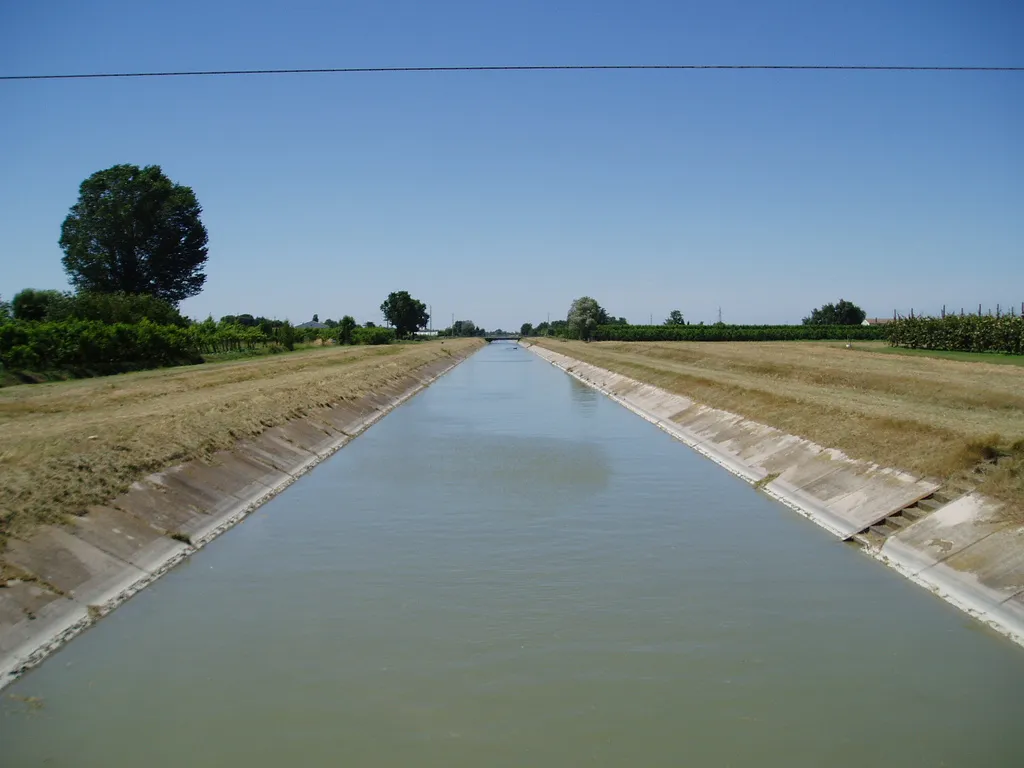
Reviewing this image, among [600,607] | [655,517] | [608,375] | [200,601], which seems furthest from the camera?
[608,375]

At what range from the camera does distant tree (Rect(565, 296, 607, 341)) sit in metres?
132

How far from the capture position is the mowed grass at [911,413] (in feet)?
41.0

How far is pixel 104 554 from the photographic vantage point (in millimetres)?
10766

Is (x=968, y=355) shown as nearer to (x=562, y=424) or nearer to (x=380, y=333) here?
(x=562, y=424)

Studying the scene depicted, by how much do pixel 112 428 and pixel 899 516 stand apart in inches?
541

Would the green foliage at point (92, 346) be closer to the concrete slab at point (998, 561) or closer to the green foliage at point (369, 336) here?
the concrete slab at point (998, 561)

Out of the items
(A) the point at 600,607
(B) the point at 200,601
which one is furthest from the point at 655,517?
(B) the point at 200,601

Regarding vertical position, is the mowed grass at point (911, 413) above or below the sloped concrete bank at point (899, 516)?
above

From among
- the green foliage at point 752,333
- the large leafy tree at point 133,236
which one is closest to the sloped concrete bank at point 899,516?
Result: the large leafy tree at point 133,236

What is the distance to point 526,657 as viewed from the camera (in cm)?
815

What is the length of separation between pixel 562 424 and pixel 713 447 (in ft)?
23.3

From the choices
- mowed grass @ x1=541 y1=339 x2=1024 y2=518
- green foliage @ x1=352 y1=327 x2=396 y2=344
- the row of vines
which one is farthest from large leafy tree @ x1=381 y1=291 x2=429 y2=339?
mowed grass @ x1=541 y1=339 x2=1024 y2=518

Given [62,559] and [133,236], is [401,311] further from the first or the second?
[62,559]

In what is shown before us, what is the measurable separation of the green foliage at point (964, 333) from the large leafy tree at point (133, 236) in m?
60.4
